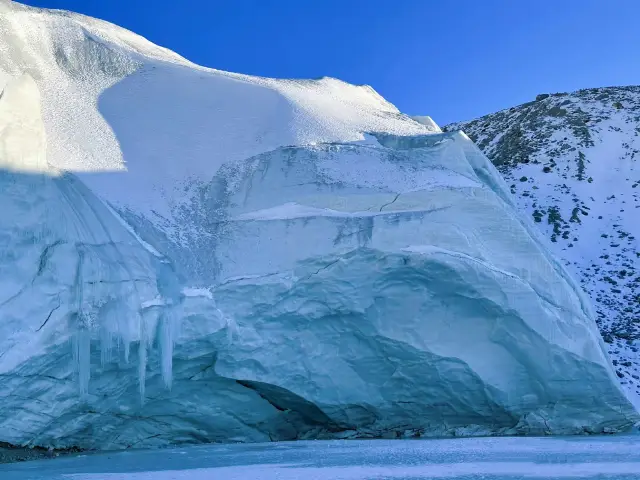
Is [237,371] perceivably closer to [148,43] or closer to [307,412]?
[307,412]

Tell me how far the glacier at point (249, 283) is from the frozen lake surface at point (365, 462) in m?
0.90

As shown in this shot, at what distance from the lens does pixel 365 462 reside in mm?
8172

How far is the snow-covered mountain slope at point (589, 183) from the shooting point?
18359mm

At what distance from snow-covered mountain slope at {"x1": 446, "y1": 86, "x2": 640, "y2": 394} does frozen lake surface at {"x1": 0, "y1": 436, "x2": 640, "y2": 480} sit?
6.09m

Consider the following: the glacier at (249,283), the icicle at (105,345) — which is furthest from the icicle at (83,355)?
the icicle at (105,345)

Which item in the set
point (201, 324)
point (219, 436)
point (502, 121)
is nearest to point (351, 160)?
point (201, 324)

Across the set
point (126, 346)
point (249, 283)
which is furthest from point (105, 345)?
point (249, 283)

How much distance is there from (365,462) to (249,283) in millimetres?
3886

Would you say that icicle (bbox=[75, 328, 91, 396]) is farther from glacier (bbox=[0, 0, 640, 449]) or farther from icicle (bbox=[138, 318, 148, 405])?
icicle (bbox=[138, 318, 148, 405])

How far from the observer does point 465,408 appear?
12.0m

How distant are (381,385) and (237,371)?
2.41 metres

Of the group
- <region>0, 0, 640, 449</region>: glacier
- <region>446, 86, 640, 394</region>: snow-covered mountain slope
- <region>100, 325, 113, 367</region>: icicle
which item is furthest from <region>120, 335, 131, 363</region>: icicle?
<region>446, 86, 640, 394</region>: snow-covered mountain slope

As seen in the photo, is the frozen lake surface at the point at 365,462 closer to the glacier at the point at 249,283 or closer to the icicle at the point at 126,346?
→ the glacier at the point at 249,283

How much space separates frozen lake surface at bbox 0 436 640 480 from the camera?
705cm
